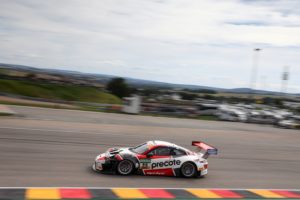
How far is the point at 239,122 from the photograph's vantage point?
45.7 meters

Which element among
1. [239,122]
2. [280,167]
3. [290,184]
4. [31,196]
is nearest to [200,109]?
[239,122]

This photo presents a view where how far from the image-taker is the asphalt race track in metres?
12.6

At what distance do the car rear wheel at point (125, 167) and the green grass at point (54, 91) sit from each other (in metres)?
62.1

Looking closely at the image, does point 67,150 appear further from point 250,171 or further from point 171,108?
point 171,108

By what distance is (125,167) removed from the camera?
13.3 meters

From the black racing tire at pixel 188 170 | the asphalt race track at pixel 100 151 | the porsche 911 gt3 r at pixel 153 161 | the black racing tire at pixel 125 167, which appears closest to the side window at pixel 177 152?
the porsche 911 gt3 r at pixel 153 161

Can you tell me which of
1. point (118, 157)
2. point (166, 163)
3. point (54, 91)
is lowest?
point (166, 163)

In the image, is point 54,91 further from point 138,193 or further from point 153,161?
point 138,193

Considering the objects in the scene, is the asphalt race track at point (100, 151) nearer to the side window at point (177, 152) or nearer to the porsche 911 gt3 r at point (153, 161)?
the porsche 911 gt3 r at point (153, 161)

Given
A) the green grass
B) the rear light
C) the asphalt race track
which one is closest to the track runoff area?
the asphalt race track

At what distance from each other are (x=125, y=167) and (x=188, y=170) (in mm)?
2307

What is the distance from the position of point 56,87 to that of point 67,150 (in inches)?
3030


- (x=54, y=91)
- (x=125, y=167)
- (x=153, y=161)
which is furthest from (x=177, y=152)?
(x=54, y=91)

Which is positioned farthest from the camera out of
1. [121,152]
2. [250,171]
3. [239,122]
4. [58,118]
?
[239,122]
